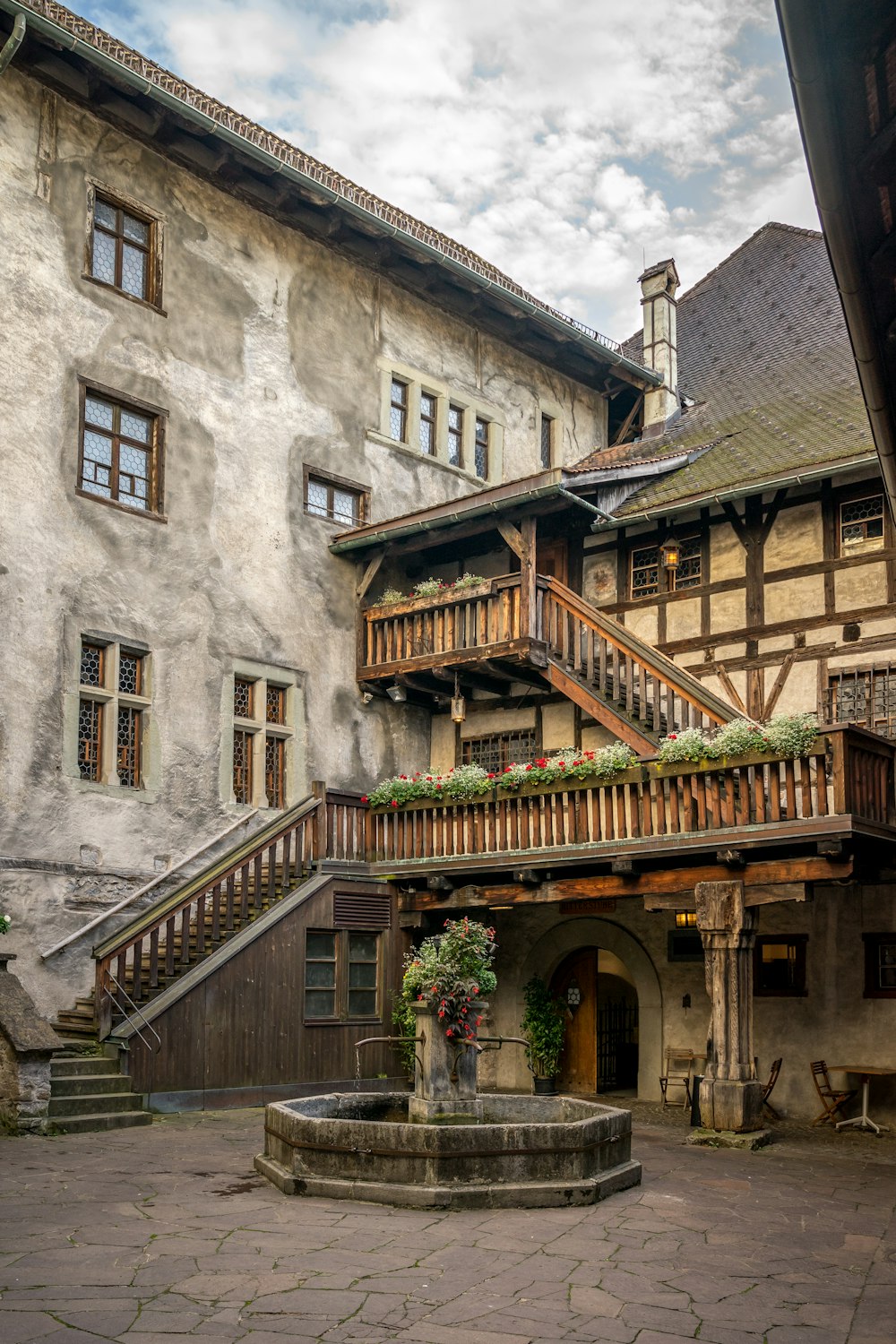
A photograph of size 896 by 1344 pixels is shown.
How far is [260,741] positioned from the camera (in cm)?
1853

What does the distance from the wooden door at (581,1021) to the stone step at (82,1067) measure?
7566 mm

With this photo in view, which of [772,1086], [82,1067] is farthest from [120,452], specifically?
[772,1086]

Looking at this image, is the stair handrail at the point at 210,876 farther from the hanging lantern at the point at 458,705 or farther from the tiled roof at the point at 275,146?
Answer: the tiled roof at the point at 275,146

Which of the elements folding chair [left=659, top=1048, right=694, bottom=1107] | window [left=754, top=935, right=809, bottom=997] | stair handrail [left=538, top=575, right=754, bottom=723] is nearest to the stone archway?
folding chair [left=659, top=1048, right=694, bottom=1107]

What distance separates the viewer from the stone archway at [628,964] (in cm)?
1795

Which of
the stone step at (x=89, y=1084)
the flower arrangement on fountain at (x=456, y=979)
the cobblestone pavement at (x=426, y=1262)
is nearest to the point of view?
the cobblestone pavement at (x=426, y=1262)

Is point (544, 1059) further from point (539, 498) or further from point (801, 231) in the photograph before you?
point (801, 231)

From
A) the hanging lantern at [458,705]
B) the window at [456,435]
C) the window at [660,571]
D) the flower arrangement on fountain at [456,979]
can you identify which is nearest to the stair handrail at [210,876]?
the hanging lantern at [458,705]

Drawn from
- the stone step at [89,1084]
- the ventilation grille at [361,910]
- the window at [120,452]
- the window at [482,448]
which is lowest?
the stone step at [89,1084]

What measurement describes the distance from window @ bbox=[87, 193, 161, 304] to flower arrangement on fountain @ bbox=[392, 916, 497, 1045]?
10.6m

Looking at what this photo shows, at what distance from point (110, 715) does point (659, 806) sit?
6795 mm

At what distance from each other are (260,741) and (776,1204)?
10.4m

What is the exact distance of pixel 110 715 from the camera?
1658 cm

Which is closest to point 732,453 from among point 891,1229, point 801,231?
point 801,231
